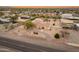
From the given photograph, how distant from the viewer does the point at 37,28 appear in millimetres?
1784

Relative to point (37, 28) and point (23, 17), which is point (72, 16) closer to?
point (37, 28)

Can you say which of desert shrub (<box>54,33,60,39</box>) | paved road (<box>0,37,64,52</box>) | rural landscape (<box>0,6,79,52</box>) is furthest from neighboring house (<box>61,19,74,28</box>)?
paved road (<box>0,37,64,52</box>)

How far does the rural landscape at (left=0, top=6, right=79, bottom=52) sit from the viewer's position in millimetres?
1757

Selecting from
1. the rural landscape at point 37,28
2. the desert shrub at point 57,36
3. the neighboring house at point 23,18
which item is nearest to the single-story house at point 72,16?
the rural landscape at point 37,28

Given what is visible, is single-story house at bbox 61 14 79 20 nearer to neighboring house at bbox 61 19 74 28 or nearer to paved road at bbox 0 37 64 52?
neighboring house at bbox 61 19 74 28

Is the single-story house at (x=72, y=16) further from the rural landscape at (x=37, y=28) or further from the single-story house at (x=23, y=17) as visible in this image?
the single-story house at (x=23, y=17)

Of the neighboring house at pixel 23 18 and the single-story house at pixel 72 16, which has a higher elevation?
the single-story house at pixel 72 16

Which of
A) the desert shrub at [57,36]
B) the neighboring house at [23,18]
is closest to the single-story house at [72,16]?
the desert shrub at [57,36]

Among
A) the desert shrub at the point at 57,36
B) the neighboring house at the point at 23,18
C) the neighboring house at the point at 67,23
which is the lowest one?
the desert shrub at the point at 57,36

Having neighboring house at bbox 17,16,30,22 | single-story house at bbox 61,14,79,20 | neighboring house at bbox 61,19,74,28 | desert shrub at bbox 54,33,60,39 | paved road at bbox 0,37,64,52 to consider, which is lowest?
paved road at bbox 0,37,64,52

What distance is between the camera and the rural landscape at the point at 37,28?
69.2 inches

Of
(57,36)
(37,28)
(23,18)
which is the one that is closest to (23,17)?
(23,18)
